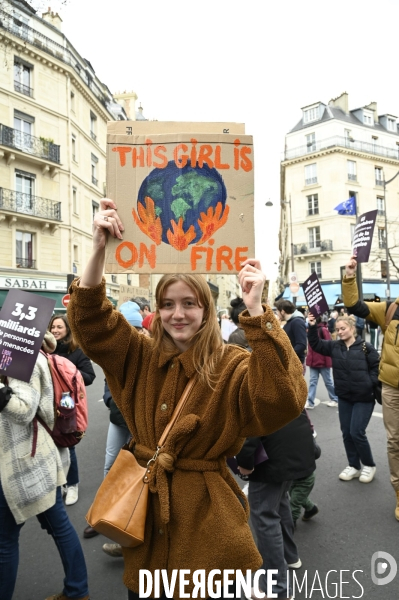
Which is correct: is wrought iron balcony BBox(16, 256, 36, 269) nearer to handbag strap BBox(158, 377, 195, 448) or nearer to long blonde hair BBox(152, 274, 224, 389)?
long blonde hair BBox(152, 274, 224, 389)

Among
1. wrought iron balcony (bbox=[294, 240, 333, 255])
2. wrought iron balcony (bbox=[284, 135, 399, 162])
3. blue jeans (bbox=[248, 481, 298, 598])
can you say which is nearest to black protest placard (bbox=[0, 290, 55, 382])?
blue jeans (bbox=[248, 481, 298, 598])

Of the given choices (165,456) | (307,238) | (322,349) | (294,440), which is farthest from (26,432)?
(307,238)

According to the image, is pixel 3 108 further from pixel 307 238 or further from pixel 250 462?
pixel 307 238

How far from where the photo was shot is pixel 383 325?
4047 millimetres

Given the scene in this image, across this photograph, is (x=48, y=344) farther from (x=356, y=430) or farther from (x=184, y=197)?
(x=356, y=430)

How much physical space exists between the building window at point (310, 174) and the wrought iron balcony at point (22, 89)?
82.2 ft

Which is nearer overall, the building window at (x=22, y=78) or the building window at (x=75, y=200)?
the building window at (x=22, y=78)

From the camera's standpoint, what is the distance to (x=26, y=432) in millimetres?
2527

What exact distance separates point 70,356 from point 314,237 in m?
35.5

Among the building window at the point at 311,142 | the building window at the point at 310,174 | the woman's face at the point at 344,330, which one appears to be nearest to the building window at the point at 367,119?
the building window at the point at 311,142

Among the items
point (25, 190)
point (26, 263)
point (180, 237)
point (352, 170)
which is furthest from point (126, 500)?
point (352, 170)

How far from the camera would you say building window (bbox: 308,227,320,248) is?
36.9 meters

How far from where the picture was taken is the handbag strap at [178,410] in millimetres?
1723

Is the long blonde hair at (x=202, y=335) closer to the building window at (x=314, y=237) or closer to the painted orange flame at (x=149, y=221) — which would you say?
the painted orange flame at (x=149, y=221)
